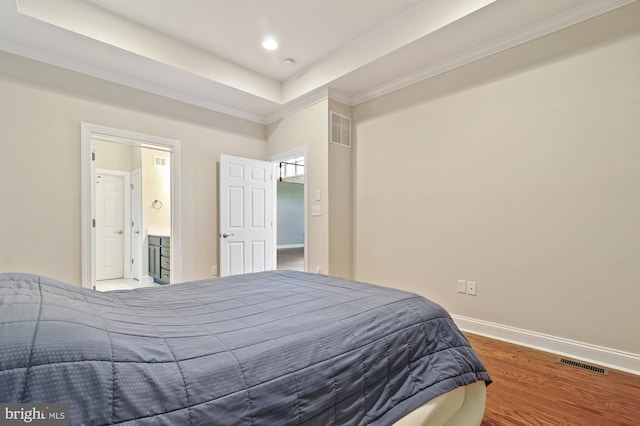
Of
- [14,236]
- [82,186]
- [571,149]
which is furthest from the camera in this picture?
[82,186]

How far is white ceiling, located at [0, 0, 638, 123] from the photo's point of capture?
248 centimetres

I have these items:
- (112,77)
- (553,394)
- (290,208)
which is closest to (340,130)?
(112,77)

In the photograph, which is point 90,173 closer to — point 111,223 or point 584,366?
point 111,223

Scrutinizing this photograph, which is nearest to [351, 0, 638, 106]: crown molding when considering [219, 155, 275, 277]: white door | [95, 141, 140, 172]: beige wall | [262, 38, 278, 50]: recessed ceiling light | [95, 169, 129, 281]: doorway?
[262, 38, 278, 50]: recessed ceiling light

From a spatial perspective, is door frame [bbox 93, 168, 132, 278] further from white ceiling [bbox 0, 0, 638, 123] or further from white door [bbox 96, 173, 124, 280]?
white ceiling [bbox 0, 0, 638, 123]

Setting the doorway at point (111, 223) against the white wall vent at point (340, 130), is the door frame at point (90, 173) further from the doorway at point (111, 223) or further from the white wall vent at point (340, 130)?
the doorway at point (111, 223)

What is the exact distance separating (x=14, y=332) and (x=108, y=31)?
3192 mm

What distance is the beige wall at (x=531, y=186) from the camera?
2.21 metres

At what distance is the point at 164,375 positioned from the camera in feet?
2.33

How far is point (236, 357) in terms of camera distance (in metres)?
0.83

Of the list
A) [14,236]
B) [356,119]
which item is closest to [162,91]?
[14,236]

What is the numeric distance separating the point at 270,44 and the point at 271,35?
15 centimetres

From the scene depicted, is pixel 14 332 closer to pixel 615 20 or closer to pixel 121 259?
pixel 615 20

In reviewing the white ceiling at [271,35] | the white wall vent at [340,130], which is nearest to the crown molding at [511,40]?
the white ceiling at [271,35]
